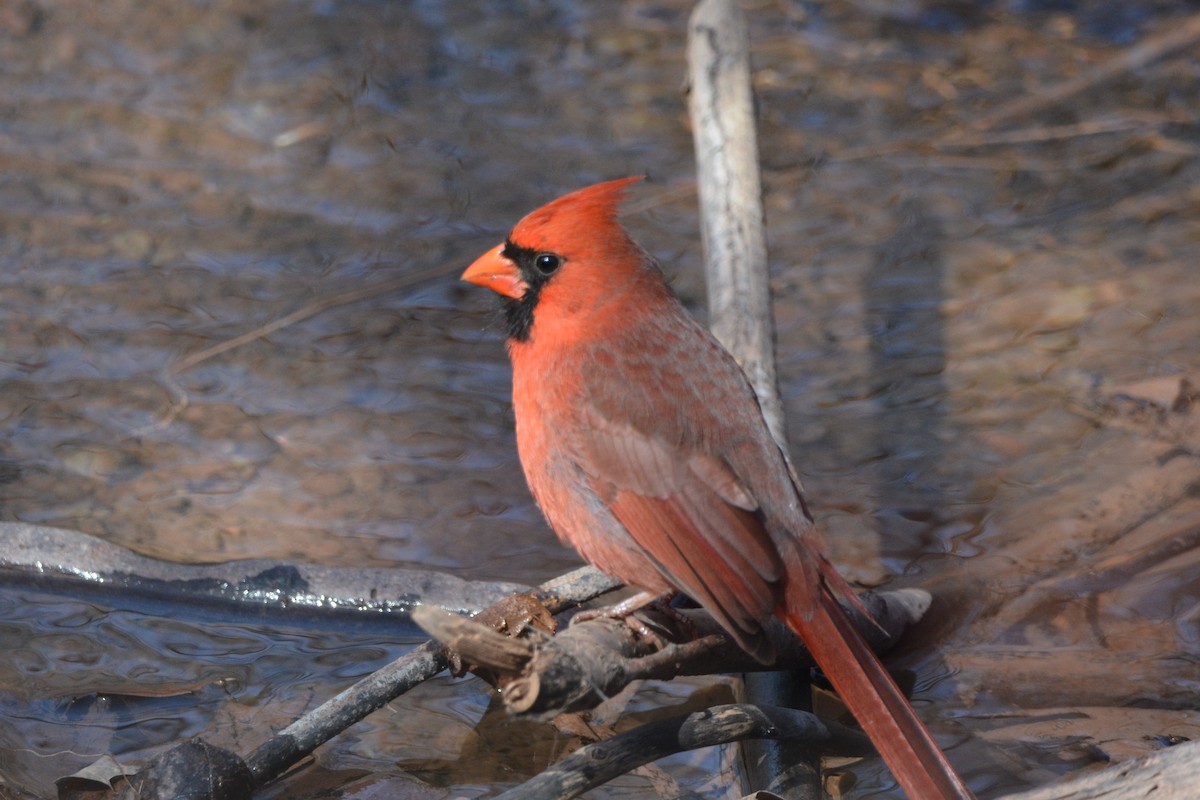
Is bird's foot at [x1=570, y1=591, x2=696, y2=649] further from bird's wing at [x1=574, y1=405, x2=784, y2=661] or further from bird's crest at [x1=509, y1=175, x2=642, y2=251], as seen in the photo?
bird's crest at [x1=509, y1=175, x2=642, y2=251]

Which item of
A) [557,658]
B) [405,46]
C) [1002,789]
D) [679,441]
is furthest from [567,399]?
[405,46]

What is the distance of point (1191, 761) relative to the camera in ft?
7.56

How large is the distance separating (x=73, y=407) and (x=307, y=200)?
178cm

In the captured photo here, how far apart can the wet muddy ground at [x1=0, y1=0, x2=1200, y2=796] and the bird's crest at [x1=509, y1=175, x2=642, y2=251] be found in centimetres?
29

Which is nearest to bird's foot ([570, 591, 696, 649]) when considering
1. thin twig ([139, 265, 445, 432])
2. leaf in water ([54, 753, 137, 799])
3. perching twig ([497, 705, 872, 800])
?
perching twig ([497, 705, 872, 800])

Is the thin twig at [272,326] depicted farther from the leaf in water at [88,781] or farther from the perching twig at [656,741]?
the perching twig at [656,741]

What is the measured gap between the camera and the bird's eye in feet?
11.1

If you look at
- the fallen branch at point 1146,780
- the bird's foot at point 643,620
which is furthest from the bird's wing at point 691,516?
the fallen branch at point 1146,780

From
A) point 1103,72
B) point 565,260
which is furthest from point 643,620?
point 1103,72

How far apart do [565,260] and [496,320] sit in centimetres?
27

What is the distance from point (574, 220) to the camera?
3348mm

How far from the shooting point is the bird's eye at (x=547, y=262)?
3395 millimetres

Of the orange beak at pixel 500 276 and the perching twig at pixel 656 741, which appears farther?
the orange beak at pixel 500 276

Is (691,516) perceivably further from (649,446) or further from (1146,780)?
(1146,780)
